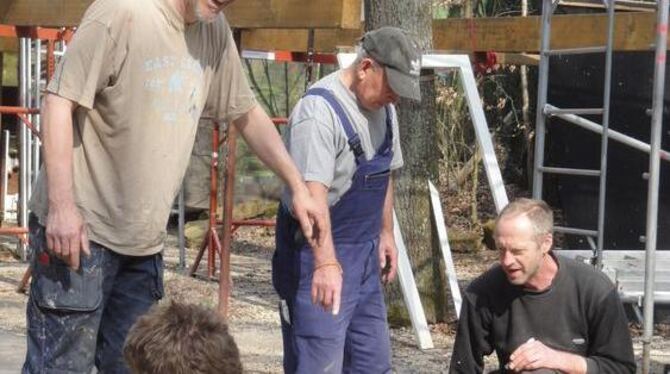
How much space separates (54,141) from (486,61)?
6.91 m

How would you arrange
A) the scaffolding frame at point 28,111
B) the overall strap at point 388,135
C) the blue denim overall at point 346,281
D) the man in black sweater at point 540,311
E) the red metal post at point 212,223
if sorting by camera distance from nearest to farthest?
the man in black sweater at point 540,311, the blue denim overall at point 346,281, the overall strap at point 388,135, the red metal post at point 212,223, the scaffolding frame at point 28,111

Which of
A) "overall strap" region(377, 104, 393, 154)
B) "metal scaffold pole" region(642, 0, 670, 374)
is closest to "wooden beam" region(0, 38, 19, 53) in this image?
"metal scaffold pole" region(642, 0, 670, 374)

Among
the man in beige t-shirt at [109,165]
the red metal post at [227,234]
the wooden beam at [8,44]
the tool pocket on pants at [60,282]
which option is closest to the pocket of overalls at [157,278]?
the man in beige t-shirt at [109,165]

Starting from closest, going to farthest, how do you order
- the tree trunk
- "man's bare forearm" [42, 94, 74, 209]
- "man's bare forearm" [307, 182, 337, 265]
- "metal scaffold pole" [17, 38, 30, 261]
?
"man's bare forearm" [42, 94, 74, 209] → "man's bare forearm" [307, 182, 337, 265] → the tree trunk → "metal scaffold pole" [17, 38, 30, 261]

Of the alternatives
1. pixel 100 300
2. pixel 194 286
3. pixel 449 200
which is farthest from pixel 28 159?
pixel 100 300

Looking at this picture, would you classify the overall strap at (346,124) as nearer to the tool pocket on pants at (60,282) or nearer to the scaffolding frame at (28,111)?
the tool pocket on pants at (60,282)

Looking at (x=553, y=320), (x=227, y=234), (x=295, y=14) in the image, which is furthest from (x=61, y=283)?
(x=227, y=234)

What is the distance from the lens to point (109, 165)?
4.02 metres

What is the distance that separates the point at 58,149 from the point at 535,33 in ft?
21.0

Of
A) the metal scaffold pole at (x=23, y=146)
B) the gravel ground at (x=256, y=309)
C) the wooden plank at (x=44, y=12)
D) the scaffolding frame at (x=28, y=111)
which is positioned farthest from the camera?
the metal scaffold pole at (x=23, y=146)

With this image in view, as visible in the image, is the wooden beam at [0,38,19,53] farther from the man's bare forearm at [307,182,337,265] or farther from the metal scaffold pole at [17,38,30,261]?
the man's bare forearm at [307,182,337,265]

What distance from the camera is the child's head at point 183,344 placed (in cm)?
271

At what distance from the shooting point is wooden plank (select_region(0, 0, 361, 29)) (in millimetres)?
7777

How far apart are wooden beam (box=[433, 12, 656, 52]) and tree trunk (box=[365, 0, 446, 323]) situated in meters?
1.19
